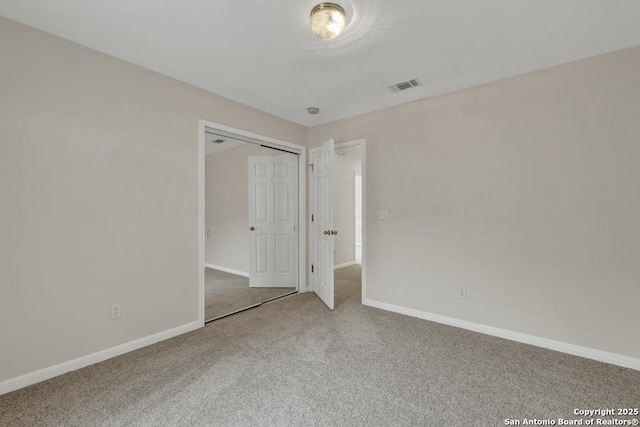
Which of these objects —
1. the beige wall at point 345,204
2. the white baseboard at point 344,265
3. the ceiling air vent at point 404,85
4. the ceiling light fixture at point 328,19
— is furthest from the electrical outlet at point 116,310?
the beige wall at point 345,204

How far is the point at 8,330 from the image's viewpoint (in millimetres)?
1899

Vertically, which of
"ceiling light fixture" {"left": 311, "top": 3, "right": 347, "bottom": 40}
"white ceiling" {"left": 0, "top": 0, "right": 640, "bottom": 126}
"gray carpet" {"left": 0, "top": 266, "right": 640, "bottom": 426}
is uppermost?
"white ceiling" {"left": 0, "top": 0, "right": 640, "bottom": 126}

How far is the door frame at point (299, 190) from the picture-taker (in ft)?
9.64

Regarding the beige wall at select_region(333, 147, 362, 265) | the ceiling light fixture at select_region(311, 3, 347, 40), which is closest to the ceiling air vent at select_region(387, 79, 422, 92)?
the ceiling light fixture at select_region(311, 3, 347, 40)

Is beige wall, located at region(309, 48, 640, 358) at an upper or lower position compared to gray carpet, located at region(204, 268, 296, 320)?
upper

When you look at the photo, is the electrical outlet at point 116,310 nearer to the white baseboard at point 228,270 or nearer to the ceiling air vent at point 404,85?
the white baseboard at point 228,270

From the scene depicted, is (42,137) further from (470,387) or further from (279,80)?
(470,387)

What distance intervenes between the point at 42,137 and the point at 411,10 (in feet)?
8.84

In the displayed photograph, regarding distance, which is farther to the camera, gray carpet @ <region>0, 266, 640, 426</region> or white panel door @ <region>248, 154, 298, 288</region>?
white panel door @ <region>248, 154, 298, 288</region>

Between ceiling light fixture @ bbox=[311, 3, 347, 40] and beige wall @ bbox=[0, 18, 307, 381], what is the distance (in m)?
1.67

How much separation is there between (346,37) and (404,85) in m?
1.02

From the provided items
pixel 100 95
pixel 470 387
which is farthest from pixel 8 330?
pixel 470 387

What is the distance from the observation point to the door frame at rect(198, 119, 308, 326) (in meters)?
2.94

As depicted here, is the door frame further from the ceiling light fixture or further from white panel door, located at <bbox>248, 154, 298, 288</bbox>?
the ceiling light fixture
